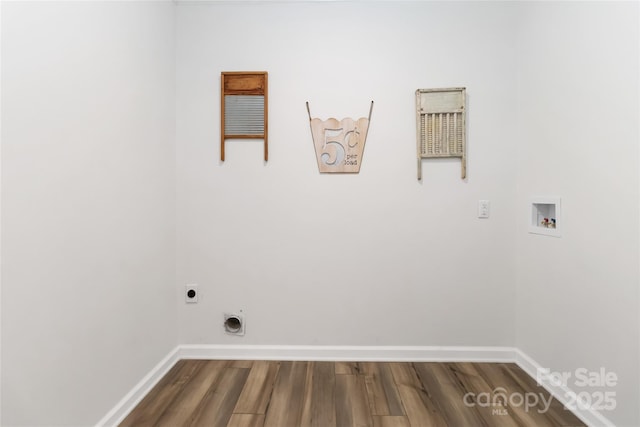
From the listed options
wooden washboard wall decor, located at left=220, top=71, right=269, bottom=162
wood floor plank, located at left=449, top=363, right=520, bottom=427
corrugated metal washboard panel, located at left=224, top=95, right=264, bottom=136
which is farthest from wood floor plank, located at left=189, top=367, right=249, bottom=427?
corrugated metal washboard panel, located at left=224, top=95, right=264, bottom=136

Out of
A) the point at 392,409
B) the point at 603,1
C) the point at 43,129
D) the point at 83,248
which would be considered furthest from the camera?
the point at 392,409

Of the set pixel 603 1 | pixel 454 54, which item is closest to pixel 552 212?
pixel 603 1

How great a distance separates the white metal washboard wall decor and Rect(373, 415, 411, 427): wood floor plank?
148 centimetres

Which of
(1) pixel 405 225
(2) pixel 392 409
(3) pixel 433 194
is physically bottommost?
(2) pixel 392 409

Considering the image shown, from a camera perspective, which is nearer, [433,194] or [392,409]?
[392,409]

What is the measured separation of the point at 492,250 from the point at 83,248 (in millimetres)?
2408

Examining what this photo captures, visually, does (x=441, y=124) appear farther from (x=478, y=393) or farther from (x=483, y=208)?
(x=478, y=393)

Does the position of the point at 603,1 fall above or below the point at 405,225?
above

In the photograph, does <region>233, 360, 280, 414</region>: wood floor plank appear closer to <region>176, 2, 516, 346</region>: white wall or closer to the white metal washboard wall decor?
<region>176, 2, 516, 346</region>: white wall

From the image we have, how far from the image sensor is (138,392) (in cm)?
172

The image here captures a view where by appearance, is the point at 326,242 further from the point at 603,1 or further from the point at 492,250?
the point at 603,1

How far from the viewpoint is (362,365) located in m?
2.09

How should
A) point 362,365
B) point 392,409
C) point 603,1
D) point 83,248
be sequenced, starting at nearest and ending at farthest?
point 83,248 → point 603,1 → point 392,409 → point 362,365

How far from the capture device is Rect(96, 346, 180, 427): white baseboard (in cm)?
152
